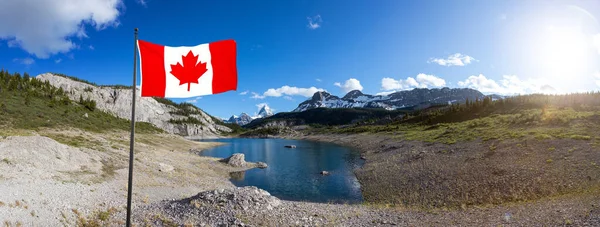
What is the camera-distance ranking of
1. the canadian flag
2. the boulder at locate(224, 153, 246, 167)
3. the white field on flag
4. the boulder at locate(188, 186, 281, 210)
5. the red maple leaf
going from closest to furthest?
1. the canadian flag
2. the white field on flag
3. the red maple leaf
4. the boulder at locate(188, 186, 281, 210)
5. the boulder at locate(224, 153, 246, 167)

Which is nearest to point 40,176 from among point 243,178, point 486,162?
point 243,178

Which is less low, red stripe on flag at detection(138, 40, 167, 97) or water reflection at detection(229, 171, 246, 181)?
red stripe on flag at detection(138, 40, 167, 97)

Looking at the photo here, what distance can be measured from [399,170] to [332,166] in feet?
59.0

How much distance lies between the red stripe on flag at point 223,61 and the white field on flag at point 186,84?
0.59 ft

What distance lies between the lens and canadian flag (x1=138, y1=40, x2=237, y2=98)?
11.1 m

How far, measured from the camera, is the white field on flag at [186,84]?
1130 centimetres

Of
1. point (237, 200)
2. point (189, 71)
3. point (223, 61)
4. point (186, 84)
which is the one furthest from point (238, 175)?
point (223, 61)

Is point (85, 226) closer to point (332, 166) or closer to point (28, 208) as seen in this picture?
point (28, 208)

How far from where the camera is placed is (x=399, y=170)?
42.2m

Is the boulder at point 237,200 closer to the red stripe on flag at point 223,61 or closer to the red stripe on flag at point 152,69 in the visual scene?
the red stripe on flag at point 223,61

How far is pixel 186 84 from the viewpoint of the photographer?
1162cm

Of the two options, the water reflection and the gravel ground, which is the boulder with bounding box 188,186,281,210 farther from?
the water reflection

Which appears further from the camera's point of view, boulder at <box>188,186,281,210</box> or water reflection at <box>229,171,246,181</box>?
→ water reflection at <box>229,171,246,181</box>

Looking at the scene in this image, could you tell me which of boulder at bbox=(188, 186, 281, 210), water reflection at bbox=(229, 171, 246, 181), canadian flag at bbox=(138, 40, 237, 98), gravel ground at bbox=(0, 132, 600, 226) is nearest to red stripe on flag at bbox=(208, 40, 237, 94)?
canadian flag at bbox=(138, 40, 237, 98)
